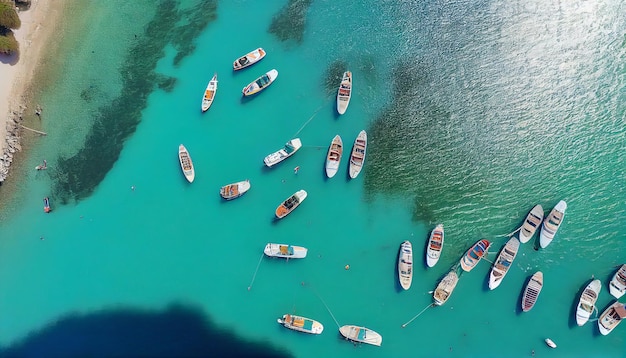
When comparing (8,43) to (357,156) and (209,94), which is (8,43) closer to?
(209,94)

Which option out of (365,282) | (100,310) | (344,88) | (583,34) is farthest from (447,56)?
(100,310)

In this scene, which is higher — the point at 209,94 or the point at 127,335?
the point at 209,94

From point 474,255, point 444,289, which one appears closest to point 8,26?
point 444,289

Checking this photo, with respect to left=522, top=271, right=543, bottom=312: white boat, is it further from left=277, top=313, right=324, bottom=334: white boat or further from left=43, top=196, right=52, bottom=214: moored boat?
left=43, top=196, right=52, bottom=214: moored boat

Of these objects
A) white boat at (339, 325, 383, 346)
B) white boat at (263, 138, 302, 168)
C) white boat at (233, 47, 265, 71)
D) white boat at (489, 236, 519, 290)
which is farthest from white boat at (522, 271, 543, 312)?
white boat at (233, 47, 265, 71)

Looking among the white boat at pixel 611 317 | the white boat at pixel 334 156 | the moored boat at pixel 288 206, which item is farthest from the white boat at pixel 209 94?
the white boat at pixel 611 317
